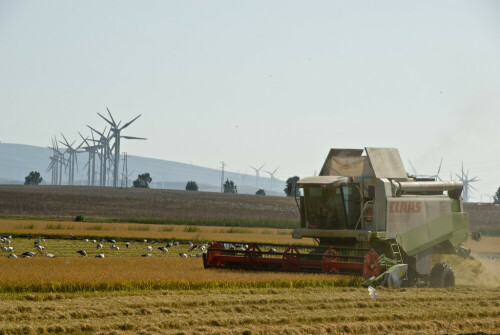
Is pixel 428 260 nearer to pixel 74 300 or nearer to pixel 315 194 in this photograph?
pixel 315 194

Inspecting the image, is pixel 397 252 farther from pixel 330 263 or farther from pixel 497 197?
pixel 497 197

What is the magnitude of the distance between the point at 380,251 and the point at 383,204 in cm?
160

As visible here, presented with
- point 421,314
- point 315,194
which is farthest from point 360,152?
point 421,314

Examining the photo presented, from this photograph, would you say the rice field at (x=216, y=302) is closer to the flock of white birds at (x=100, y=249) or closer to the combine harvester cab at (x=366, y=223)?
the combine harvester cab at (x=366, y=223)

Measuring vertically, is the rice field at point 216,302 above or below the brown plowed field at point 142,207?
below

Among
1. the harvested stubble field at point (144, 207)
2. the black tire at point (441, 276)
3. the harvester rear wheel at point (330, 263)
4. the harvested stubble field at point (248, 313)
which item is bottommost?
the harvested stubble field at point (248, 313)

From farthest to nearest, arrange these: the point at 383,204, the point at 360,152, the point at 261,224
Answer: the point at 261,224 < the point at 360,152 < the point at 383,204

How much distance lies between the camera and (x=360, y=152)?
86.5ft

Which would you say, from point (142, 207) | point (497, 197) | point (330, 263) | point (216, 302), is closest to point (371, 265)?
point (330, 263)

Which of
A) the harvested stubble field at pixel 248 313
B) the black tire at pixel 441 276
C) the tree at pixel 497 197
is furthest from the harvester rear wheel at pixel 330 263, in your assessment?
the tree at pixel 497 197

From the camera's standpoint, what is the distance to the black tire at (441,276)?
84.2ft

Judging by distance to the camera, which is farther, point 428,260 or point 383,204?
point 428,260

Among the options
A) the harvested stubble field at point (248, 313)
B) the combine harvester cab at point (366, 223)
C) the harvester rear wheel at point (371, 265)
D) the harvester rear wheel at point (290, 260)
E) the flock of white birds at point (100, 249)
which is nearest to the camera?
the harvested stubble field at point (248, 313)

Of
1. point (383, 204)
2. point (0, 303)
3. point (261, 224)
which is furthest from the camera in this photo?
point (261, 224)
